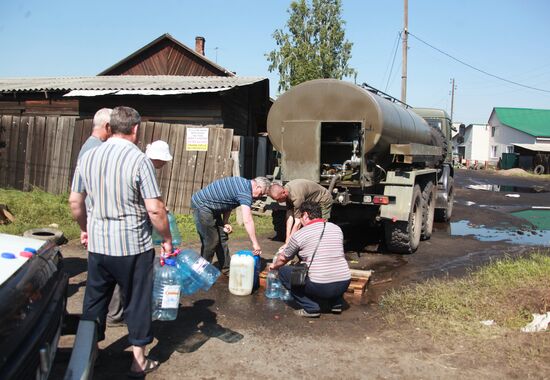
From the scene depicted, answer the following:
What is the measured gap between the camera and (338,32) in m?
29.4

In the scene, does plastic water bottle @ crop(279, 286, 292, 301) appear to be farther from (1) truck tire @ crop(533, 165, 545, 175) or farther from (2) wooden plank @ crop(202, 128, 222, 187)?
(1) truck tire @ crop(533, 165, 545, 175)

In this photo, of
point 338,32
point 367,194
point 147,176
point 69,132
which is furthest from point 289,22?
point 147,176

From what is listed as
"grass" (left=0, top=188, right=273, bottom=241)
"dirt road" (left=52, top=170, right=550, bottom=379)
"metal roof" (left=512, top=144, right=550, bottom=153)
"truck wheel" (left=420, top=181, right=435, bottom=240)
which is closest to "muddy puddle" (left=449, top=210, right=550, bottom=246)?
"truck wheel" (left=420, top=181, right=435, bottom=240)

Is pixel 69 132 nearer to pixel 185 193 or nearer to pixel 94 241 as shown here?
pixel 185 193

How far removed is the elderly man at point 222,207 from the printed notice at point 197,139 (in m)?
4.69

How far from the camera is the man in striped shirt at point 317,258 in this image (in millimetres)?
4898

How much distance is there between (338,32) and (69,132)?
21.3 meters

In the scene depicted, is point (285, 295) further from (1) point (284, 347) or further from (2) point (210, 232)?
(1) point (284, 347)

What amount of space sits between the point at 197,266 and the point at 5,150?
9.90 metres

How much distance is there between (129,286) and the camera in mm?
3486

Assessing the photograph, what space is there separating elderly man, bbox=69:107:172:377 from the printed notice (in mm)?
7169

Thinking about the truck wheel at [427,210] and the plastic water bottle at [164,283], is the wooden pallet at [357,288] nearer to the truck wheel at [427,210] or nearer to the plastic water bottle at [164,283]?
the plastic water bottle at [164,283]

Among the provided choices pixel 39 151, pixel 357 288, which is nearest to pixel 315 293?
pixel 357 288

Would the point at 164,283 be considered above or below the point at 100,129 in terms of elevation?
below
